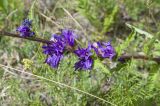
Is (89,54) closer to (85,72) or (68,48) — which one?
(68,48)

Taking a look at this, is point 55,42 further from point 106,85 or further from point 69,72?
point 106,85

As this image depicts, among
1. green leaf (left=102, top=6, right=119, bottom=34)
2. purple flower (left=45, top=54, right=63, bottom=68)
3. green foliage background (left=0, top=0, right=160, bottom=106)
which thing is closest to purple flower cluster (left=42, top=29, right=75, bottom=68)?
purple flower (left=45, top=54, right=63, bottom=68)

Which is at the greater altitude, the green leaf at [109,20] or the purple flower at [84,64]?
the green leaf at [109,20]

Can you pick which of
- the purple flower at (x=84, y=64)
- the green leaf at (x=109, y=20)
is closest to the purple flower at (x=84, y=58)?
the purple flower at (x=84, y=64)

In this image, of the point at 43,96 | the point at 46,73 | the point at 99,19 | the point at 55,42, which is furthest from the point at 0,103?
the point at 99,19

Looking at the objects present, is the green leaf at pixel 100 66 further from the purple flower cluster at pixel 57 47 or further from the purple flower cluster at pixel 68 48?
the purple flower cluster at pixel 57 47

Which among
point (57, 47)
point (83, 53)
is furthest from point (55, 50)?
point (83, 53)

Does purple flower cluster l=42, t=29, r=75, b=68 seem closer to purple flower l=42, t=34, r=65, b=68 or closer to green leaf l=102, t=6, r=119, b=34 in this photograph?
purple flower l=42, t=34, r=65, b=68
